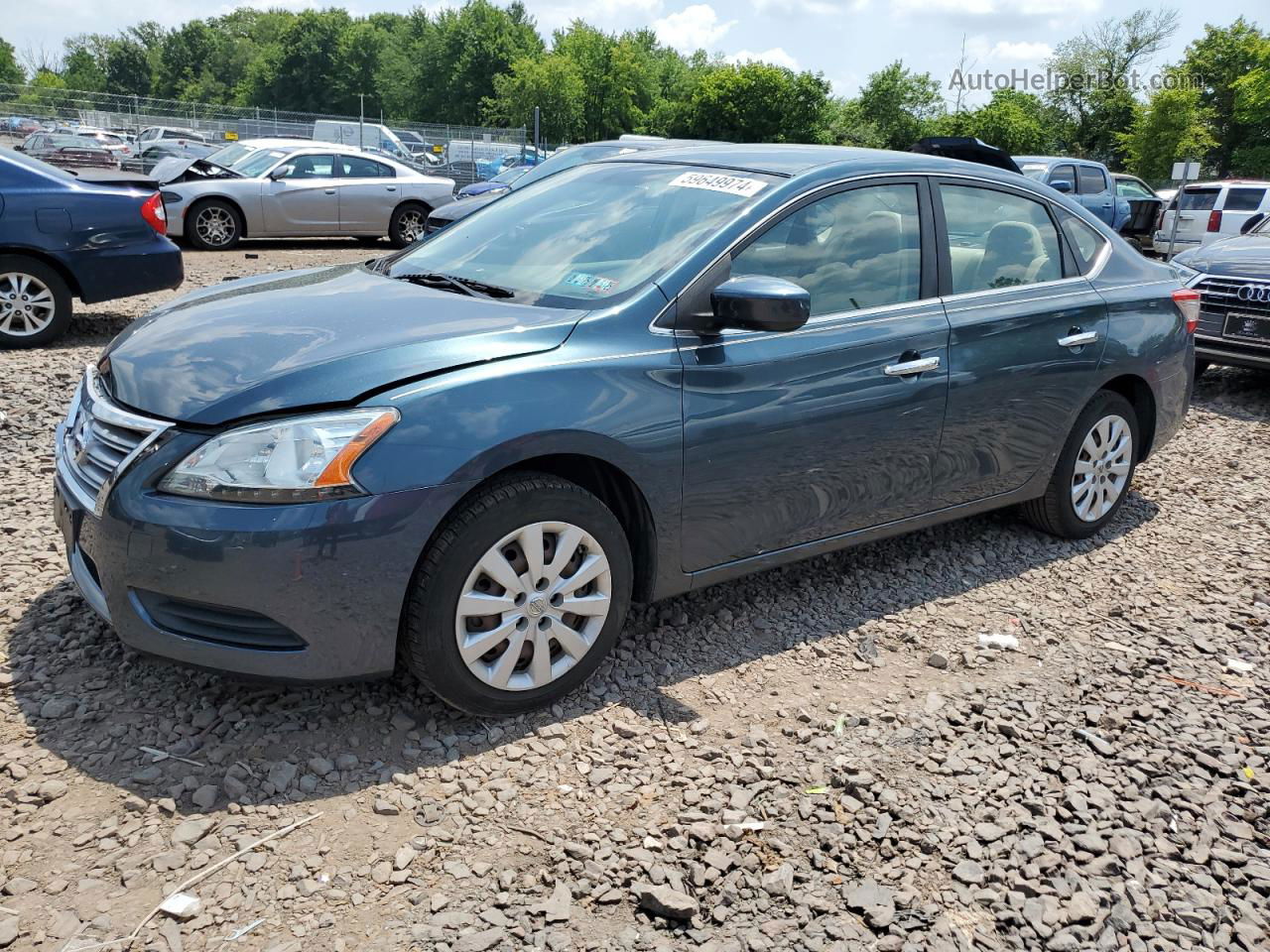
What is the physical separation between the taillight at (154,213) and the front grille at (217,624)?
603cm

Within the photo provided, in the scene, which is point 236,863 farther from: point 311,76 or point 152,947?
point 311,76

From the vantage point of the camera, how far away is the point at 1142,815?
299 cm

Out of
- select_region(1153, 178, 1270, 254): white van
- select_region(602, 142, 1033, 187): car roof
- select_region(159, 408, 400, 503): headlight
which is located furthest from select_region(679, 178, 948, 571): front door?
select_region(1153, 178, 1270, 254): white van

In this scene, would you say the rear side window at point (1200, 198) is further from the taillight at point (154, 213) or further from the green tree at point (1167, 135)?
the green tree at point (1167, 135)

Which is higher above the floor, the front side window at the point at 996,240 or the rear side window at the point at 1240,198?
the rear side window at the point at 1240,198

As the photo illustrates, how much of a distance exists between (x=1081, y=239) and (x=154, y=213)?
6565mm

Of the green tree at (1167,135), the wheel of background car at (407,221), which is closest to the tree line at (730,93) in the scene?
the green tree at (1167,135)

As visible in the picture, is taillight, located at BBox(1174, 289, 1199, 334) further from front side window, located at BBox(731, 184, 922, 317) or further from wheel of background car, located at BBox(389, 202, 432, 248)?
wheel of background car, located at BBox(389, 202, 432, 248)

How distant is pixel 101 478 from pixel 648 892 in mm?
1855

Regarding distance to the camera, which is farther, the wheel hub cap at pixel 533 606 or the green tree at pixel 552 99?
the green tree at pixel 552 99

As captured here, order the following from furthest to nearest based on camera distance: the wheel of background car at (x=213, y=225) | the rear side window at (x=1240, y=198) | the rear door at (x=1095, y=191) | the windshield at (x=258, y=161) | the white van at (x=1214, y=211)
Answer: the rear side window at (x=1240, y=198) < the white van at (x=1214, y=211) < the rear door at (x=1095, y=191) < the windshield at (x=258, y=161) < the wheel of background car at (x=213, y=225)

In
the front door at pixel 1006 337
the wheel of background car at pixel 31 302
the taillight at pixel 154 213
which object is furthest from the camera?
the taillight at pixel 154 213

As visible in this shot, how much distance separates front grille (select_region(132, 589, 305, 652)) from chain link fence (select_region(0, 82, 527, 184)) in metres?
29.9

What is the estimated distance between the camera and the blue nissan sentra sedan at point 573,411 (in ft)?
9.18
